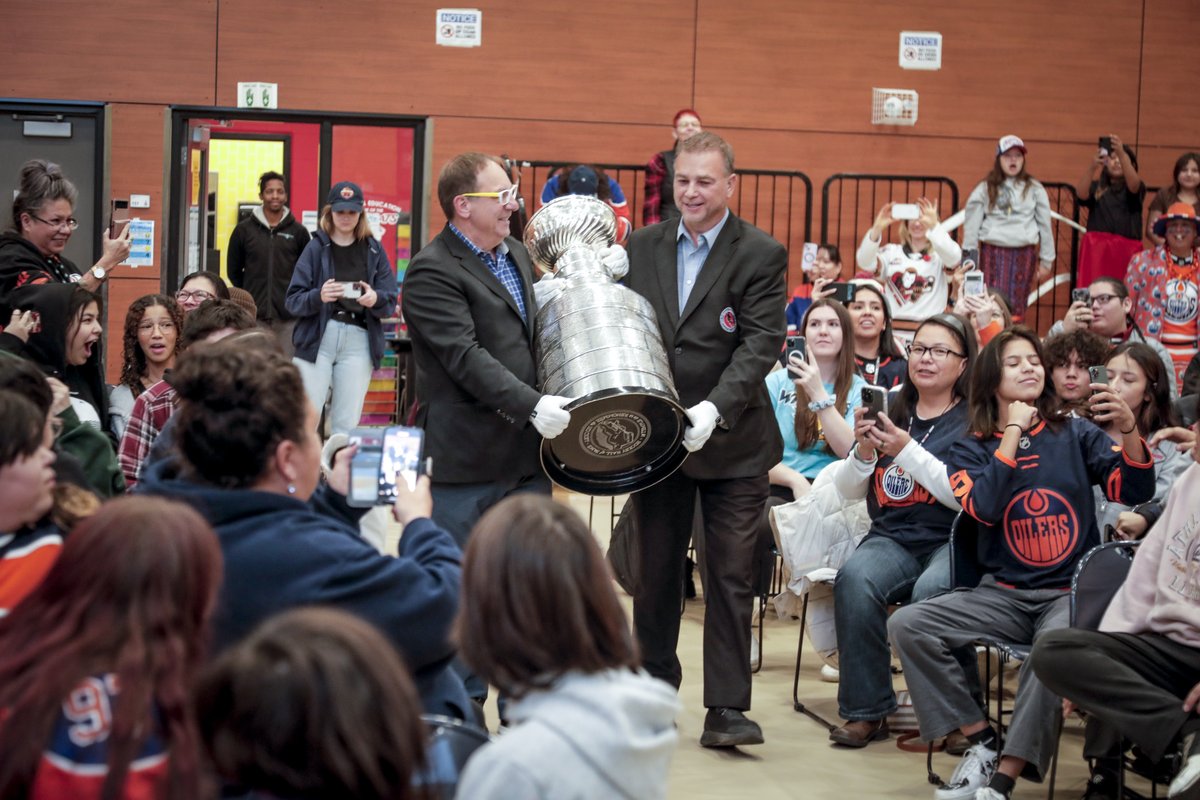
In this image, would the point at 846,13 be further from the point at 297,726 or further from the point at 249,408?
the point at 297,726

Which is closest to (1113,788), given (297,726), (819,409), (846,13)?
(819,409)

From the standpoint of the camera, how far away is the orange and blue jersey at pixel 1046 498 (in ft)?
11.7

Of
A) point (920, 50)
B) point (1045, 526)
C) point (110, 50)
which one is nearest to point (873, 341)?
point (1045, 526)

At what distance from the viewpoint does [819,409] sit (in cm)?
432

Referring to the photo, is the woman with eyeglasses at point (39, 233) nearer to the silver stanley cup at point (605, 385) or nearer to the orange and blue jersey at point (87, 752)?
the silver stanley cup at point (605, 385)

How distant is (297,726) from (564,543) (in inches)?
18.6

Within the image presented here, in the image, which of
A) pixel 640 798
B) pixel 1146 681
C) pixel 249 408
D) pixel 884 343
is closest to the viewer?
pixel 640 798

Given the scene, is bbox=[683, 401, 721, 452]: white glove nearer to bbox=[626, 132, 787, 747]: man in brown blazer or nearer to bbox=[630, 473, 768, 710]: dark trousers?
bbox=[626, 132, 787, 747]: man in brown blazer

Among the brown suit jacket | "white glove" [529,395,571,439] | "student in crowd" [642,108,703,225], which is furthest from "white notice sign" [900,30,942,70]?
"white glove" [529,395,571,439]

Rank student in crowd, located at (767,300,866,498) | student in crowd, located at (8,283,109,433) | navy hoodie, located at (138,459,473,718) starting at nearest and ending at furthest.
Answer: navy hoodie, located at (138,459,473,718)
student in crowd, located at (8,283,109,433)
student in crowd, located at (767,300,866,498)

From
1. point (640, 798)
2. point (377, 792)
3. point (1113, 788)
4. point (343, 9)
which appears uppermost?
point (343, 9)

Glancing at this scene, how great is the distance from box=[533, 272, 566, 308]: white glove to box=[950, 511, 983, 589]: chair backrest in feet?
4.12

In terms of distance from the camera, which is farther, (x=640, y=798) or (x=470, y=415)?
(x=470, y=415)

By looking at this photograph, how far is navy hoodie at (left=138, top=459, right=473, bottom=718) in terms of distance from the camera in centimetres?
188
